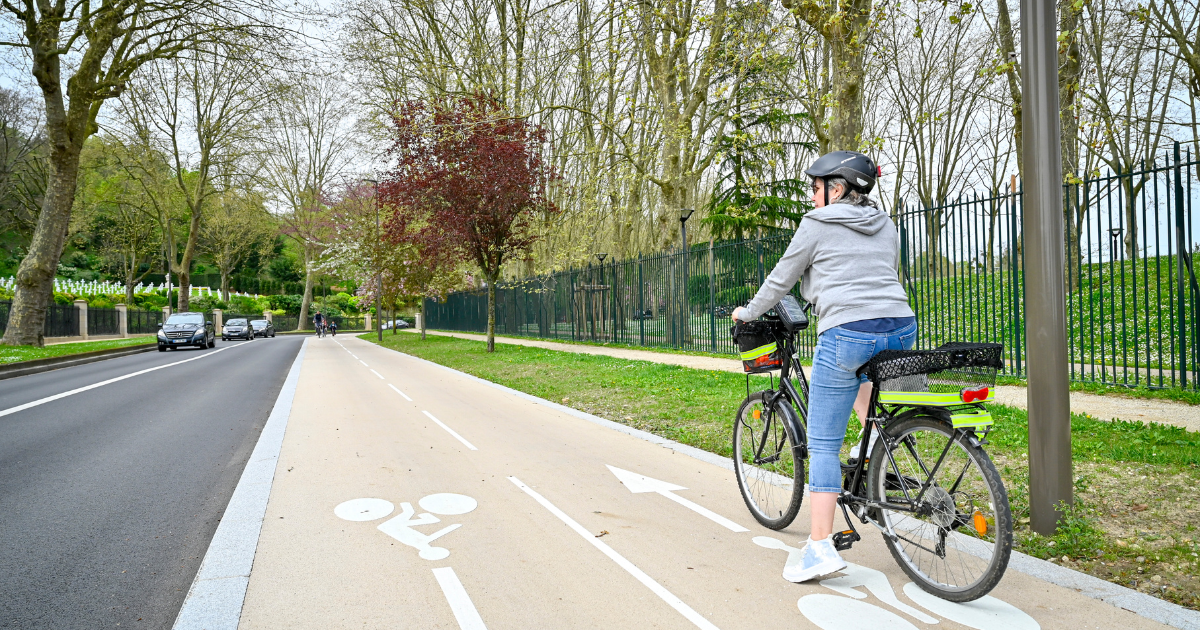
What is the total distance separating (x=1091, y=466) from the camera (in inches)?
196

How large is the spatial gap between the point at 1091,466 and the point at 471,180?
1574cm

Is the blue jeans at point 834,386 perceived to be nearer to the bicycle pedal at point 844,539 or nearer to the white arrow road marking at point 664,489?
the bicycle pedal at point 844,539

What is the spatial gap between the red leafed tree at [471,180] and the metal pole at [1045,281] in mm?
14451

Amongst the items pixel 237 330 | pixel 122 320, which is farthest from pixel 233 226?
pixel 122 320

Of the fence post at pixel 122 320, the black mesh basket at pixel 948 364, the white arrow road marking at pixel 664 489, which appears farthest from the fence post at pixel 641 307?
the fence post at pixel 122 320

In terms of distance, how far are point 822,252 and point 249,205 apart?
46548 mm

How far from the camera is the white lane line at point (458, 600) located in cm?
299

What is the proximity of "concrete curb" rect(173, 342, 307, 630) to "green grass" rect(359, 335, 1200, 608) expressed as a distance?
383cm

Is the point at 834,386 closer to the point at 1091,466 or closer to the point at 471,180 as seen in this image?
the point at 1091,466

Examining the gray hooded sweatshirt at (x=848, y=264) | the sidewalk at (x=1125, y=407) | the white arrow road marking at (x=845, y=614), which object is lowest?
the white arrow road marking at (x=845, y=614)

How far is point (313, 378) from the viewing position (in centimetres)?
1470

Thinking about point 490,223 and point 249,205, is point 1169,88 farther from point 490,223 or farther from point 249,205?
point 249,205

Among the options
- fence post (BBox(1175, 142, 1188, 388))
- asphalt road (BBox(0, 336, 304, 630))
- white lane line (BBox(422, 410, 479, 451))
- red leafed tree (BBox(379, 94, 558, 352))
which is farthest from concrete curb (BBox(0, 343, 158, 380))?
fence post (BBox(1175, 142, 1188, 388))

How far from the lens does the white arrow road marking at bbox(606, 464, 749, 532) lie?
172 inches
